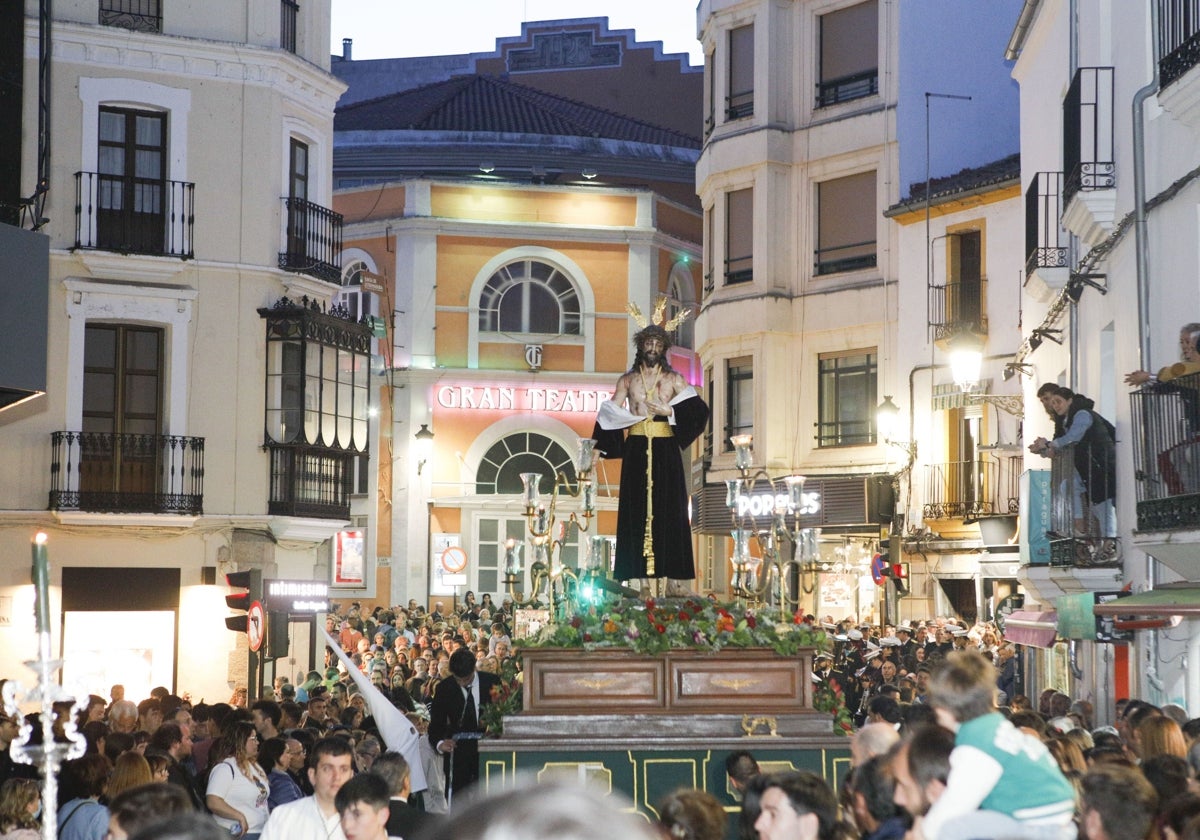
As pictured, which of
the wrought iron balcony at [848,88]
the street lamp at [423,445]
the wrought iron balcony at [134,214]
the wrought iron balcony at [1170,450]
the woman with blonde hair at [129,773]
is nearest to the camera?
the woman with blonde hair at [129,773]

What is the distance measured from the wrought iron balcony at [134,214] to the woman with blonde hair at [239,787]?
16817mm

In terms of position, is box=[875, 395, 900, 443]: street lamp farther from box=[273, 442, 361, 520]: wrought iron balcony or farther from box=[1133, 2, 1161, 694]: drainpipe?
box=[1133, 2, 1161, 694]: drainpipe

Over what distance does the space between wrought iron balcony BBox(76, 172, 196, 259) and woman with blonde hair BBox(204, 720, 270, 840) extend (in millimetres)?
16817

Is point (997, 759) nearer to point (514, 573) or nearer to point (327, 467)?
point (514, 573)

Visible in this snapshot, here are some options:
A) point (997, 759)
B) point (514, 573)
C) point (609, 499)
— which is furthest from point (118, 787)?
point (609, 499)

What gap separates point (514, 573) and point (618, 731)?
2.05 m

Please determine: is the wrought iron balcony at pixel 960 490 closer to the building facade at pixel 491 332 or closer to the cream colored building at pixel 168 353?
the cream colored building at pixel 168 353

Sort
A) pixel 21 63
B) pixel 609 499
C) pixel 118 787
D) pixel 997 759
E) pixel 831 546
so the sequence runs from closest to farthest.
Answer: pixel 997 759 < pixel 118 787 < pixel 21 63 < pixel 831 546 < pixel 609 499

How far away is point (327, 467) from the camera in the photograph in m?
29.5

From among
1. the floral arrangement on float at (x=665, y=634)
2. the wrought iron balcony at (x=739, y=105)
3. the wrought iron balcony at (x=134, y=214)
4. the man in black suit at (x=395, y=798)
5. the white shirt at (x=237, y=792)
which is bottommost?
the white shirt at (x=237, y=792)

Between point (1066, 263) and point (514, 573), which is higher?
point (1066, 263)

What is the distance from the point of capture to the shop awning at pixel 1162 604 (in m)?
14.0

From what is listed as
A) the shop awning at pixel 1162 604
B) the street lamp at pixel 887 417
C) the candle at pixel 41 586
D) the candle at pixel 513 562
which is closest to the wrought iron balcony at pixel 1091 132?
the shop awning at pixel 1162 604

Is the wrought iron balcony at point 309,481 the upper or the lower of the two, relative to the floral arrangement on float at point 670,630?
upper
